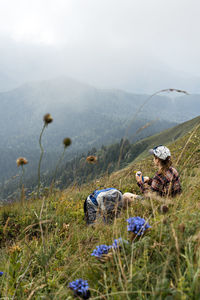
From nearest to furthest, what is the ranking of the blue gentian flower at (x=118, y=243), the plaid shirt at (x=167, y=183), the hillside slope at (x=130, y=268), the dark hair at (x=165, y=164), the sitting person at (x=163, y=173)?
1. the hillside slope at (x=130, y=268)
2. the blue gentian flower at (x=118, y=243)
3. the plaid shirt at (x=167, y=183)
4. the sitting person at (x=163, y=173)
5. the dark hair at (x=165, y=164)

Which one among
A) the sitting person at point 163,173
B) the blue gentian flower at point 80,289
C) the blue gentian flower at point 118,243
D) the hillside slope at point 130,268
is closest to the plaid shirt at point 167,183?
the sitting person at point 163,173

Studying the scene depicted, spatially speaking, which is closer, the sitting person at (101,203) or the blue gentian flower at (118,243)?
the blue gentian flower at (118,243)

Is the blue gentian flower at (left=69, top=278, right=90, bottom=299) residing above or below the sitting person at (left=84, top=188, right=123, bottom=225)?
above

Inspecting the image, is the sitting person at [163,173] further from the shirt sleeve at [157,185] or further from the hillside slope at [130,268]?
the hillside slope at [130,268]

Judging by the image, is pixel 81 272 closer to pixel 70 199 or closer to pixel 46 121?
pixel 46 121

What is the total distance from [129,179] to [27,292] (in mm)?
5316

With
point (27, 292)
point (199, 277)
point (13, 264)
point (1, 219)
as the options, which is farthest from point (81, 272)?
point (1, 219)

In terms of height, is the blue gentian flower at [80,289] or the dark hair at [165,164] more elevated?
the blue gentian flower at [80,289]

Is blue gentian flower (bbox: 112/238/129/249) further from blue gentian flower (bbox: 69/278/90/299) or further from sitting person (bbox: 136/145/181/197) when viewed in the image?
sitting person (bbox: 136/145/181/197)

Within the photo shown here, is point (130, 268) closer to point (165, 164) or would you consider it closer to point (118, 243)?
point (118, 243)

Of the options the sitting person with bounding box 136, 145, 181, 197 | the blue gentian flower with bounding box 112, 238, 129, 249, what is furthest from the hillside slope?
the sitting person with bounding box 136, 145, 181, 197

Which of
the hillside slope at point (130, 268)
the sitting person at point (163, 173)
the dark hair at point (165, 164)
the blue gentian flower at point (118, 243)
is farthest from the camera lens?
the dark hair at point (165, 164)

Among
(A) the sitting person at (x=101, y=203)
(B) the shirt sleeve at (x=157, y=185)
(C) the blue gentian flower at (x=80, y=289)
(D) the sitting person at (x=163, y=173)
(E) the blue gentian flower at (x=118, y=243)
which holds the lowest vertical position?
(A) the sitting person at (x=101, y=203)

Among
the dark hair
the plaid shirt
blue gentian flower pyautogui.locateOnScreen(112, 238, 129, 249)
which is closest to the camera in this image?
blue gentian flower pyautogui.locateOnScreen(112, 238, 129, 249)
